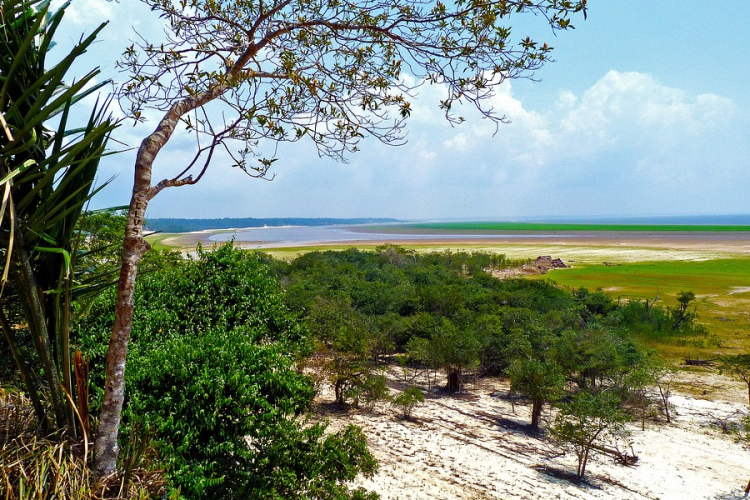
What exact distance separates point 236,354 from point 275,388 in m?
0.87

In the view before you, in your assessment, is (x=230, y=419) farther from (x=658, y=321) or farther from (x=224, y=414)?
(x=658, y=321)

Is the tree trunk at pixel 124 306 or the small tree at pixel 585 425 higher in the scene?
the tree trunk at pixel 124 306

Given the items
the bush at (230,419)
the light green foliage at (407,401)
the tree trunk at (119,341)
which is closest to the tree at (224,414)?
the bush at (230,419)

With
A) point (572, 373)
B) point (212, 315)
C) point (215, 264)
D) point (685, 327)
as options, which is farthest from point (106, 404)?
point (685, 327)

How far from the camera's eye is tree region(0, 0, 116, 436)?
2947 mm

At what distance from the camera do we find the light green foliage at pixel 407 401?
16812 mm

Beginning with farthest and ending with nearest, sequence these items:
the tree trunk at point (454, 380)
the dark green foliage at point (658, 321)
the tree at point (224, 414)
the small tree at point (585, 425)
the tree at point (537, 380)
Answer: the dark green foliage at point (658, 321)
the tree trunk at point (454, 380)
the tree at point (537, 380)
the small tree at point (585, 425)
the tree at point (224, 414)

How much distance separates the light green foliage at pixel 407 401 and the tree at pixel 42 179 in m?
14.3

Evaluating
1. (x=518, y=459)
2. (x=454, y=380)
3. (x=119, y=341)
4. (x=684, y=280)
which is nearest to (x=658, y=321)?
(x=454, y=380)

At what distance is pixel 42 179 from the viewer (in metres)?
2.91

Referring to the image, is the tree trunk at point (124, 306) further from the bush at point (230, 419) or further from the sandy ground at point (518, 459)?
the sandy ground at point (518, 459)

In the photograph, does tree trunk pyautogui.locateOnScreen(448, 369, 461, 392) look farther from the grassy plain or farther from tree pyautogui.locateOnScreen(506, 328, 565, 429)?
the grassy plain

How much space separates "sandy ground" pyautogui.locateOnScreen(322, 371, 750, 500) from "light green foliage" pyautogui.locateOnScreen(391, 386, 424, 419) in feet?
1.30

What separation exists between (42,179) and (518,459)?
48.3 ft
